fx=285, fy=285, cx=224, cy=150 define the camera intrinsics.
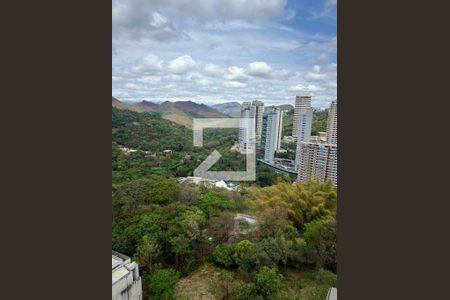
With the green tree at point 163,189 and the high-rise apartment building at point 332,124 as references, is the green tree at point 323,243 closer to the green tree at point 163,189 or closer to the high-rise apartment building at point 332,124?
the high-rise apartment building at point 332,124

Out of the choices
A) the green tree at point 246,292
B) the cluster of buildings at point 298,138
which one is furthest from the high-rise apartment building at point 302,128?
the green tree at point 246,292

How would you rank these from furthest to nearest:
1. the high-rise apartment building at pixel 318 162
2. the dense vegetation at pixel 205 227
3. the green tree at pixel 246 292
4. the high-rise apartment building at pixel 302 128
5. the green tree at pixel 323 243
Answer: the high-rise apartment building at pixel 318 162 → the high-rise apartment building at pixel 302 128 → the green tree at pixel 323 243 → the dense vegetation at pixel 205 227 → the green tree at pixel 246 292

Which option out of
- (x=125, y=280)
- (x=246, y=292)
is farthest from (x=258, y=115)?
(x=125, y=280)

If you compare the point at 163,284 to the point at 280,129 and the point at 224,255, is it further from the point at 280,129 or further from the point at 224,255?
the point at 280,129

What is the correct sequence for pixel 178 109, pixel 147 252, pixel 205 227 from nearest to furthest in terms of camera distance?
pixel 147 252
pixel 178 109
pixel 205 227

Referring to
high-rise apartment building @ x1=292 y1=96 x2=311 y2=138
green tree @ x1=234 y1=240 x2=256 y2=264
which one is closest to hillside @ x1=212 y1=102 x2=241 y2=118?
high-rise apartment building @ x1=292 y1=96 x2=311 y2=138

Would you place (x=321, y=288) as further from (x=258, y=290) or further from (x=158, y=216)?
(x=158, y=216)
